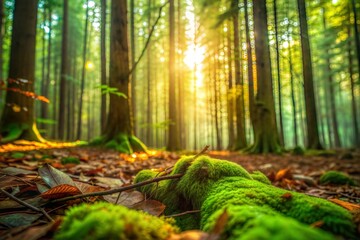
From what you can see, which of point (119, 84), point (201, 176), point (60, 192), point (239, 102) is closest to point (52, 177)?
point (60, 192)

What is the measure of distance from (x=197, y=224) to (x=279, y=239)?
83 centimetres


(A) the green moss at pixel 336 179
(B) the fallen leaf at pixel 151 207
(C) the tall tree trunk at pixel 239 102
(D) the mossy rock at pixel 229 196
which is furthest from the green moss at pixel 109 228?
(C) the tall tree trunk at pixel 239 102

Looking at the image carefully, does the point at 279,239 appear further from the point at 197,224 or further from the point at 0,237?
the point at 0,237

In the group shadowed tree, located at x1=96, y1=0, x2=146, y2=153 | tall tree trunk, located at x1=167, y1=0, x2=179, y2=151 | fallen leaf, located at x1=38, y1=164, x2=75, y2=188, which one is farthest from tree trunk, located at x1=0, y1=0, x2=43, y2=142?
tall tree trunk, located at x1=167, y1=0, x2=179, y2=151

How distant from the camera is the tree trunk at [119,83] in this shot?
6.61 m

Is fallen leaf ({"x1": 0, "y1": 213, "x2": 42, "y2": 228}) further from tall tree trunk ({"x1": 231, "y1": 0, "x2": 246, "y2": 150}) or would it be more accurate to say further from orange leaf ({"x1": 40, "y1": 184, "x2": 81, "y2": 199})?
tall tree trunk ({"x1": 231, "y1": 0, "x2": 246, "y2": 150})

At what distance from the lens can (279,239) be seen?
1.78 ft

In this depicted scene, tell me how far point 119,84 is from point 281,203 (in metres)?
6.13

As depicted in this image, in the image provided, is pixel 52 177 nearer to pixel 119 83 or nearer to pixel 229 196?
pixel 229 196

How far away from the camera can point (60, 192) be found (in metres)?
1.38

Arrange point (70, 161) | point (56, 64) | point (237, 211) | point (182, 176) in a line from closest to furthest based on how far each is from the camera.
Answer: point (237, 211) → point (182, 176) → point (70, 161) → point (56, 64)

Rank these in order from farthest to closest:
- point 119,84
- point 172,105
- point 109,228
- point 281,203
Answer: point 172,105 < point 119,84 < point 281,203 < point 109,228

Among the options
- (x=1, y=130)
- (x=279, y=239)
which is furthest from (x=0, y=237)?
(x=1, y=130)

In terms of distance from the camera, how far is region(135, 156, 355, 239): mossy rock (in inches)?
38.9
